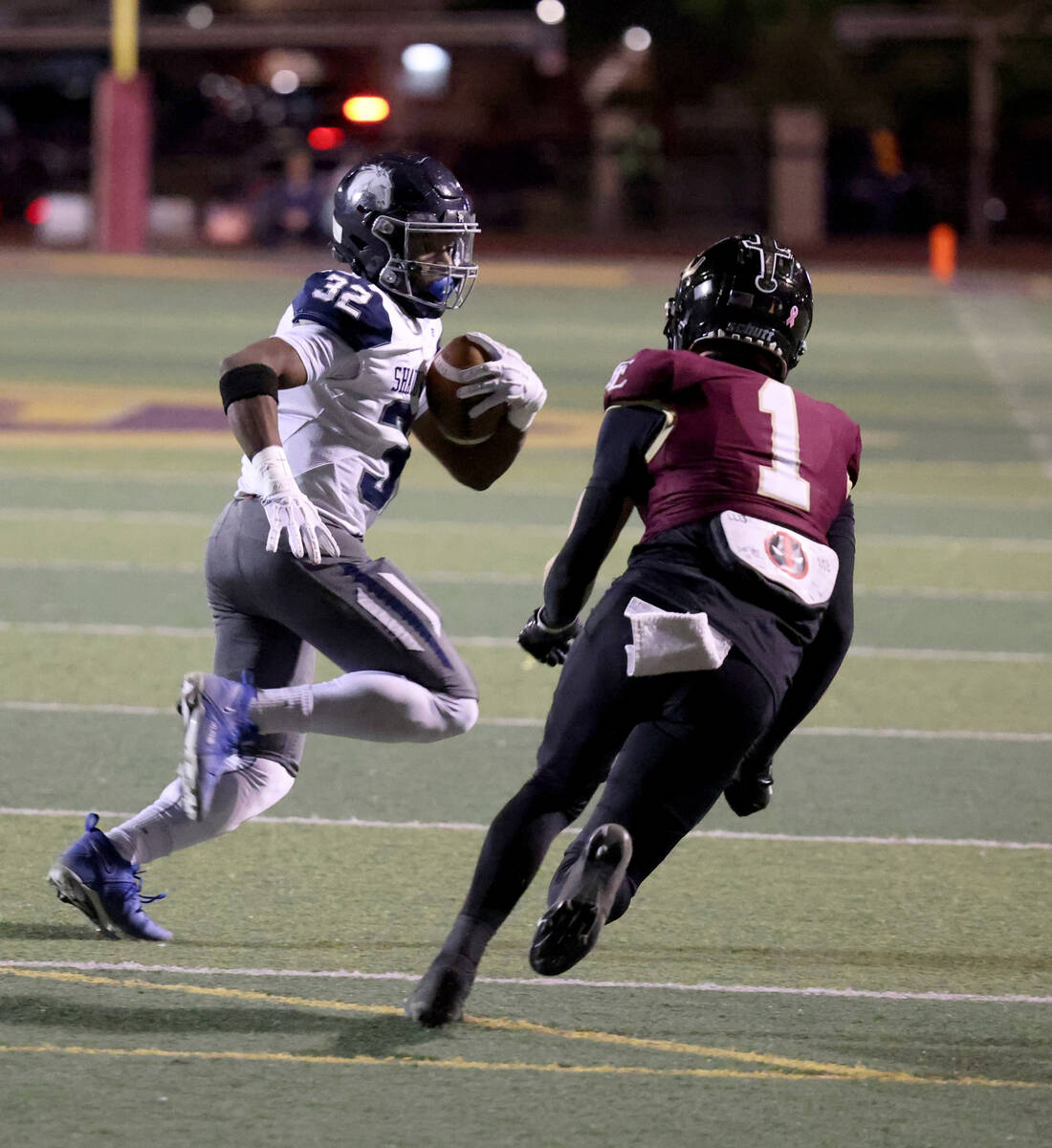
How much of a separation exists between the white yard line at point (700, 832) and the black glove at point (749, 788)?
1.29 meters

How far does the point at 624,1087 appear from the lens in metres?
3.78

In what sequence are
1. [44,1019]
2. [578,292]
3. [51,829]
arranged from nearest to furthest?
1. [44,1019]
2. [51,829]
3. [578,292]

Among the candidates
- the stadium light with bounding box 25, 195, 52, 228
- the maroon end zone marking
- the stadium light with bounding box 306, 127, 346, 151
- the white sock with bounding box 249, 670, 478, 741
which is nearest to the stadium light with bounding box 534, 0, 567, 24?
the stadium light with bounding box 306, 127, 346, 151

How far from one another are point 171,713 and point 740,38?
122ft

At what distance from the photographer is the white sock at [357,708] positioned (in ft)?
14.2

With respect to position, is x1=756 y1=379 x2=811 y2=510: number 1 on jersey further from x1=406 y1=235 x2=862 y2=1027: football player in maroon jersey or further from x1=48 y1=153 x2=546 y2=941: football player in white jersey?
x1=48 y1=153 x2=546 y2=941: football player in white jersey

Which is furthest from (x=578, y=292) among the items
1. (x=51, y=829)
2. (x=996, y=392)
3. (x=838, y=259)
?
(x=51, y=829)

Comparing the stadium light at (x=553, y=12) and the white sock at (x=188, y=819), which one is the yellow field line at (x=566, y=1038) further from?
the stadium light at (x=553, y=12)

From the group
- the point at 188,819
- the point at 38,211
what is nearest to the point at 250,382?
the point at 188,819

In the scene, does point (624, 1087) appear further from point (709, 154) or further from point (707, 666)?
point (709, 154)

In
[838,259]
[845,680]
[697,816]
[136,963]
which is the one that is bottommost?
[838,259]

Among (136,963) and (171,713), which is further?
(171,713)

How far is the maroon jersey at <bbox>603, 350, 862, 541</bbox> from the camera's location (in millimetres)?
3992

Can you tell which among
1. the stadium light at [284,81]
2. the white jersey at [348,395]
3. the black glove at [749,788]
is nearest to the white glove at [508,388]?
the white jersey at [348,395]
